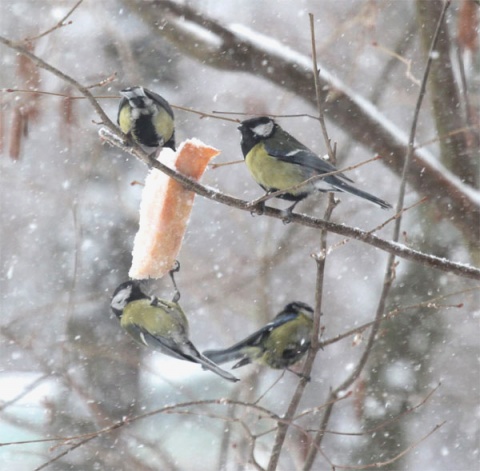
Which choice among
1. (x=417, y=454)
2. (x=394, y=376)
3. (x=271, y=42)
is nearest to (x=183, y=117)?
(x=271, y=42)

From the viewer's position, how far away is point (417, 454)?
13.7 ft

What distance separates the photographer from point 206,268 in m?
4.23

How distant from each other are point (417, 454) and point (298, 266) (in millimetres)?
1315

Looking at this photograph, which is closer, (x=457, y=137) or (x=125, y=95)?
(x=125, y=95)

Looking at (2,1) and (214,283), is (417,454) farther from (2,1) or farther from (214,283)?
(2,1)

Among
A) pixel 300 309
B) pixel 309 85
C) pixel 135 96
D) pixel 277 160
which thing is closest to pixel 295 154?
pixel 277 160

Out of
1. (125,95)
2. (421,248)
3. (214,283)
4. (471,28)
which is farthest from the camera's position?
(214,283)

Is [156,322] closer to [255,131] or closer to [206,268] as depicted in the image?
[255,131]

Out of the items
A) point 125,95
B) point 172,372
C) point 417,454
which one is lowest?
point 125,95

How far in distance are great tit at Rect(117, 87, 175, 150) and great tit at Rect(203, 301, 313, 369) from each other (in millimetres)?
584

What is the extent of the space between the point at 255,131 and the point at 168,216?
348 mm

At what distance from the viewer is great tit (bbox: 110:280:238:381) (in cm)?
142

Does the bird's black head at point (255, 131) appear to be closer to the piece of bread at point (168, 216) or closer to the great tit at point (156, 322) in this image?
the piece of bread at point (168, 216)

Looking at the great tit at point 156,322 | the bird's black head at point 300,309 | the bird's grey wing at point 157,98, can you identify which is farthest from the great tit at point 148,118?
the bird's black head at point 300,309
